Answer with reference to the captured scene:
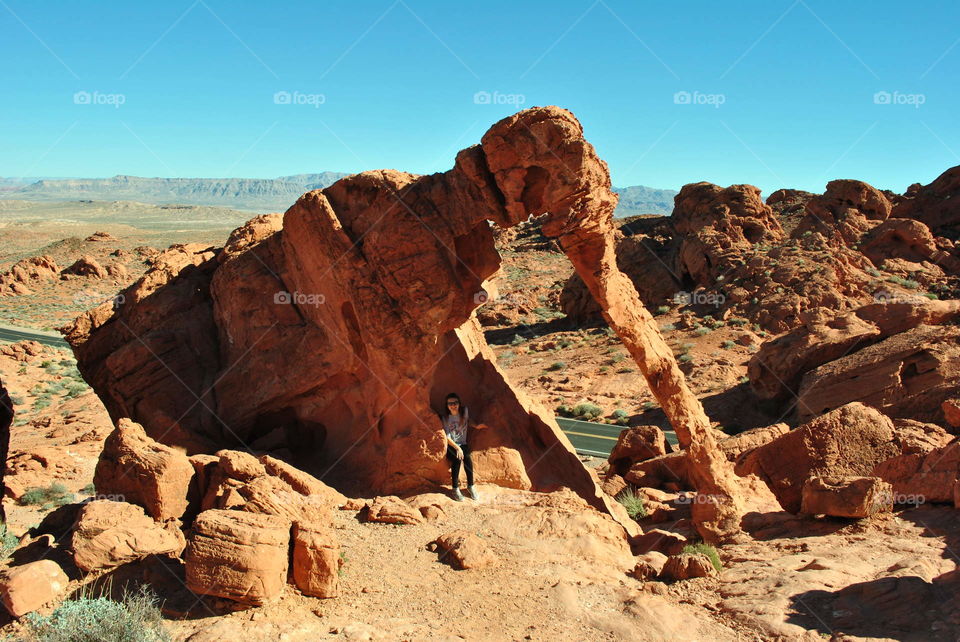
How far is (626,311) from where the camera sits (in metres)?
11.7

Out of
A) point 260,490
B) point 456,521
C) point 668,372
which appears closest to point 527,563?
point 456,521

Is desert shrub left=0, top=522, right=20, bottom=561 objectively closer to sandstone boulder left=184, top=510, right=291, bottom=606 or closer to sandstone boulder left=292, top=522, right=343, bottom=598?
sandstone boulder left=184, top=510, right=291, bottom=606

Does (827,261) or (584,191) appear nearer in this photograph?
(584,191)

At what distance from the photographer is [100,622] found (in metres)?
6.17

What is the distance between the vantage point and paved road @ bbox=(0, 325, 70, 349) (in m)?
39.7

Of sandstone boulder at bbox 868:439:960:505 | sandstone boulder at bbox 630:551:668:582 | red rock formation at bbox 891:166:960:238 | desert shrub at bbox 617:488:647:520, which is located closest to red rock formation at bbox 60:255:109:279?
desert shrub at bbox 617:488:647:520

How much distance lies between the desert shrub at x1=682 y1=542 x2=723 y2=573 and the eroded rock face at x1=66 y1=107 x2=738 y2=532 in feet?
4.24

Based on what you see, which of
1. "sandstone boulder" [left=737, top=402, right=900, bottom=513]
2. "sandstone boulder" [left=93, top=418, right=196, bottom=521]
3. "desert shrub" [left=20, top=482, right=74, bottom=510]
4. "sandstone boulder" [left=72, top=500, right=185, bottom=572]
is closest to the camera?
"sandstone boulder" [left=72, top=500, right=185, bottom=572]

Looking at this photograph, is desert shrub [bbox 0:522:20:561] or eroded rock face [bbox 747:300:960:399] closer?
desert shrub [bbox 0:522:20:561]

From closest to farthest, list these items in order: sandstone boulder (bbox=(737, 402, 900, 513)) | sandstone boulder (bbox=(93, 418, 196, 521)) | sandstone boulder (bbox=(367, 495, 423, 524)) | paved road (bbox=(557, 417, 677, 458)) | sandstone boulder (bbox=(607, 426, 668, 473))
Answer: sandstone boulder (bbox=(93, 418, 196, 521))
sandstone boulder (bbox=(367, 495, 423, 524))
sandstone boulder (bbox=(737, 402, 900, 513))
sandstone boulder (bbox=(607, 426, 668, 473))
paved road (bbox=(557, 417, 677, 458))

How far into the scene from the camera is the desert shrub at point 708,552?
859cm

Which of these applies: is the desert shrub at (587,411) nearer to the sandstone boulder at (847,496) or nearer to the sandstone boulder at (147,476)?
the sandstone boulder at (847,496)

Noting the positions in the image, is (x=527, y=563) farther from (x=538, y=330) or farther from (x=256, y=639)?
(x=538, y=330)

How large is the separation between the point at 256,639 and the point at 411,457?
4.85 m
